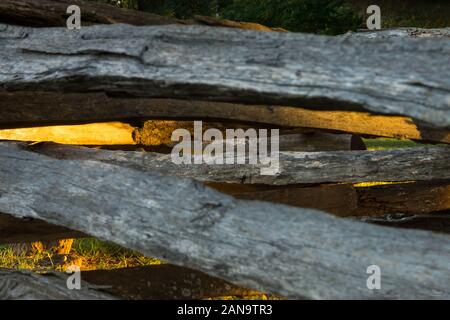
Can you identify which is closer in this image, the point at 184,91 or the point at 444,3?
the point at 184,91

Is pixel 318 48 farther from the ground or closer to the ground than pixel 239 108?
farther from the ground

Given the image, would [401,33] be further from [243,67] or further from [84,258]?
[84,258]

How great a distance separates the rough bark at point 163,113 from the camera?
3.50 m

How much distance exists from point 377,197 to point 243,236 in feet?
6.07

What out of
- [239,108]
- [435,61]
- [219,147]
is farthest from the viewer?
[219,147]

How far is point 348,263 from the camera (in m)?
2.00

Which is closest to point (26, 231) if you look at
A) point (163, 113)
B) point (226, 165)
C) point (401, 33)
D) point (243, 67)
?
point (163, 113)

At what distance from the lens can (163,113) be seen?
3555mm

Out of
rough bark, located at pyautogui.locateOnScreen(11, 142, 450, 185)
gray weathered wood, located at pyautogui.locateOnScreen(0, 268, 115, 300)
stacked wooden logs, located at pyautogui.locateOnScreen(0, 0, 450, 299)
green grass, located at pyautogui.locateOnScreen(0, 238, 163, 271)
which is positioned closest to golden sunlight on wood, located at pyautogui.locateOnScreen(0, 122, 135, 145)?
stacked wooden logs, located at pyautogui.locateOnScreen(0, 0, 450, 299)

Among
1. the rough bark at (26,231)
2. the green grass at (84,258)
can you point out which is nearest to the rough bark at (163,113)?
the rough bark at (26,231)
